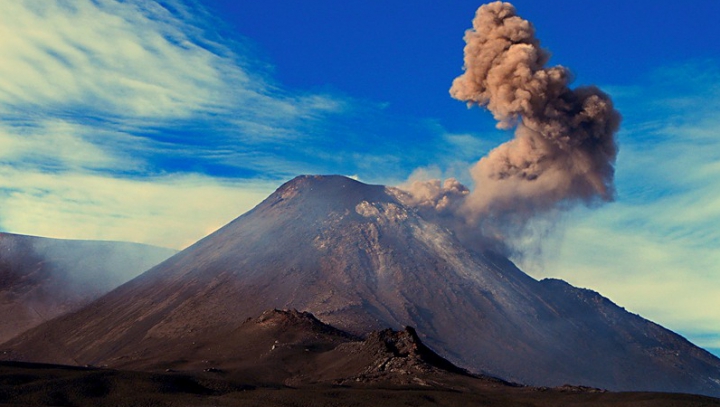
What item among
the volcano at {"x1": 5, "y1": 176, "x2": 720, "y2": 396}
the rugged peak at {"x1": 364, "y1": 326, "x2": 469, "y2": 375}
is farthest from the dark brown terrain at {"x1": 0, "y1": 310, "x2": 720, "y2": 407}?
the volcano at {"x1": 5, "y1": 176, "x2": 720, "y2": 396}

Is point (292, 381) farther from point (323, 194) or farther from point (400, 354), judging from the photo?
point (323, 194)

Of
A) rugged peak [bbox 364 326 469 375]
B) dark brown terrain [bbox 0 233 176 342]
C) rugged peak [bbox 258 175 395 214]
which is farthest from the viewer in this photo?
rugged peak [bbox 258 175 395 214]

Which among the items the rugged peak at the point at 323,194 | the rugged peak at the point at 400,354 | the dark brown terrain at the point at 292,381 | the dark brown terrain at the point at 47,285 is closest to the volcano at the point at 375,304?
the rugged peak at the point at 323,194

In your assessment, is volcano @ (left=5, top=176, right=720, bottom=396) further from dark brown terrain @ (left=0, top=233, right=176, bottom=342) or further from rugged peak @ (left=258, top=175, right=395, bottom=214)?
dark brown terrain @ (left=0, top=233, right=176, bottom=342)

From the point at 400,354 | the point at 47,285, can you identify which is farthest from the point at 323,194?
the point at 400,354

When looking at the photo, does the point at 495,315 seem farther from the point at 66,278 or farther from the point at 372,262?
the point at 66,278

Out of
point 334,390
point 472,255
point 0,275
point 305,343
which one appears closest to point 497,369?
point 305,343
